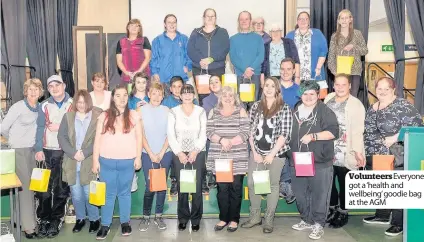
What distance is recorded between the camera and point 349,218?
4.86m

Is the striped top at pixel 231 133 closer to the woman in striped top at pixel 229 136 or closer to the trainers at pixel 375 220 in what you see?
the woman in striped top at pixel 229 136

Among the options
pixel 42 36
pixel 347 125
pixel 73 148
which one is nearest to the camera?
pixel 73 148

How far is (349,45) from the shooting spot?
4.93 m

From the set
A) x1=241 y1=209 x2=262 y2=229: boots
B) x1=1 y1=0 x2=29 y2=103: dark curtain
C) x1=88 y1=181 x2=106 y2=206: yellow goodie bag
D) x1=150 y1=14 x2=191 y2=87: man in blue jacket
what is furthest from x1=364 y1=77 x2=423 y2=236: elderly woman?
x1=1 y1=0 x2=29 y2=103: dark curtain

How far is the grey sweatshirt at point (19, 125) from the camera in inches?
163

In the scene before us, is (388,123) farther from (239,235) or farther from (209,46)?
(209,46)

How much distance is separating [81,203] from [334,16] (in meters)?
3.60

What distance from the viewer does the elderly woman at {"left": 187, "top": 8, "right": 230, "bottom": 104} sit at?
4.90 m

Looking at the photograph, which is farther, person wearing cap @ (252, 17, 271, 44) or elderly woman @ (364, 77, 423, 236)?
person wearing cap @ (252, 17, 271, 44)

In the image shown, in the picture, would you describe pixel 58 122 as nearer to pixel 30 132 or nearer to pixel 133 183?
pixel 30 132

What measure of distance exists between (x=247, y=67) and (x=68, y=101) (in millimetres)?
1851

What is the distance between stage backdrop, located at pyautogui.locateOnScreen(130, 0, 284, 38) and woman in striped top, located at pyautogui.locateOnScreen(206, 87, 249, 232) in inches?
128

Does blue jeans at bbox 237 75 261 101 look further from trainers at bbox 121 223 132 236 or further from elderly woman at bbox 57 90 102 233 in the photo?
trainers at bbox 121 223 132 236

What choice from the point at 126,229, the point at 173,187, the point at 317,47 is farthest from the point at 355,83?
the point at 126,229
